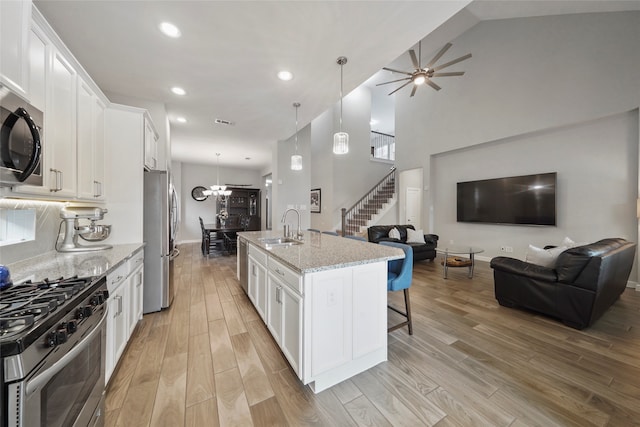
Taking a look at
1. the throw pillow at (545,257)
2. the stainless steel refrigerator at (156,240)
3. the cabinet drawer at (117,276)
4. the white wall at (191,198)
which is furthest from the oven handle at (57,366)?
the white wall at (191,198)

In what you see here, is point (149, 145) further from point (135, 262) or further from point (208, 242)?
point (208, 242)

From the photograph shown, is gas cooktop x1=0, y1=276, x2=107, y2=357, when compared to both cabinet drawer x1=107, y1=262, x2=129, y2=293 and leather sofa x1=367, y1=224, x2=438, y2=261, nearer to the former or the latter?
cabinet drawer x1=107, y1=262, x2=129, y2=293

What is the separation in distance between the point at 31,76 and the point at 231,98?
7.56 feet

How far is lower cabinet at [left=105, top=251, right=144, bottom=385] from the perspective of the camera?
158cm

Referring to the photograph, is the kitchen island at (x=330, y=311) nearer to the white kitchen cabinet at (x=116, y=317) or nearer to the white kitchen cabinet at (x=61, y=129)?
the white kitchen cabinet at (x=116, y=317)

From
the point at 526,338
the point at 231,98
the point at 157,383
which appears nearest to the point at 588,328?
the point at 526,338

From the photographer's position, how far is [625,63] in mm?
3596

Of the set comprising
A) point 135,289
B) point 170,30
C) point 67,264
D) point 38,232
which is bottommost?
point 135,289

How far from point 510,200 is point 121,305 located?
6535mm

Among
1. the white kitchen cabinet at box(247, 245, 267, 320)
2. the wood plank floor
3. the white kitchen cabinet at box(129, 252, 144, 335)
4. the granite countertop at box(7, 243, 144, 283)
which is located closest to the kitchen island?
the wood plank floor

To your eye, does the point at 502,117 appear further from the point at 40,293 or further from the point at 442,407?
the point at 40,293

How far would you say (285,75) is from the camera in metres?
2.84

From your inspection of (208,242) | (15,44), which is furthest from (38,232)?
(208,242)

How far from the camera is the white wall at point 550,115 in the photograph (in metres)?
3.71
